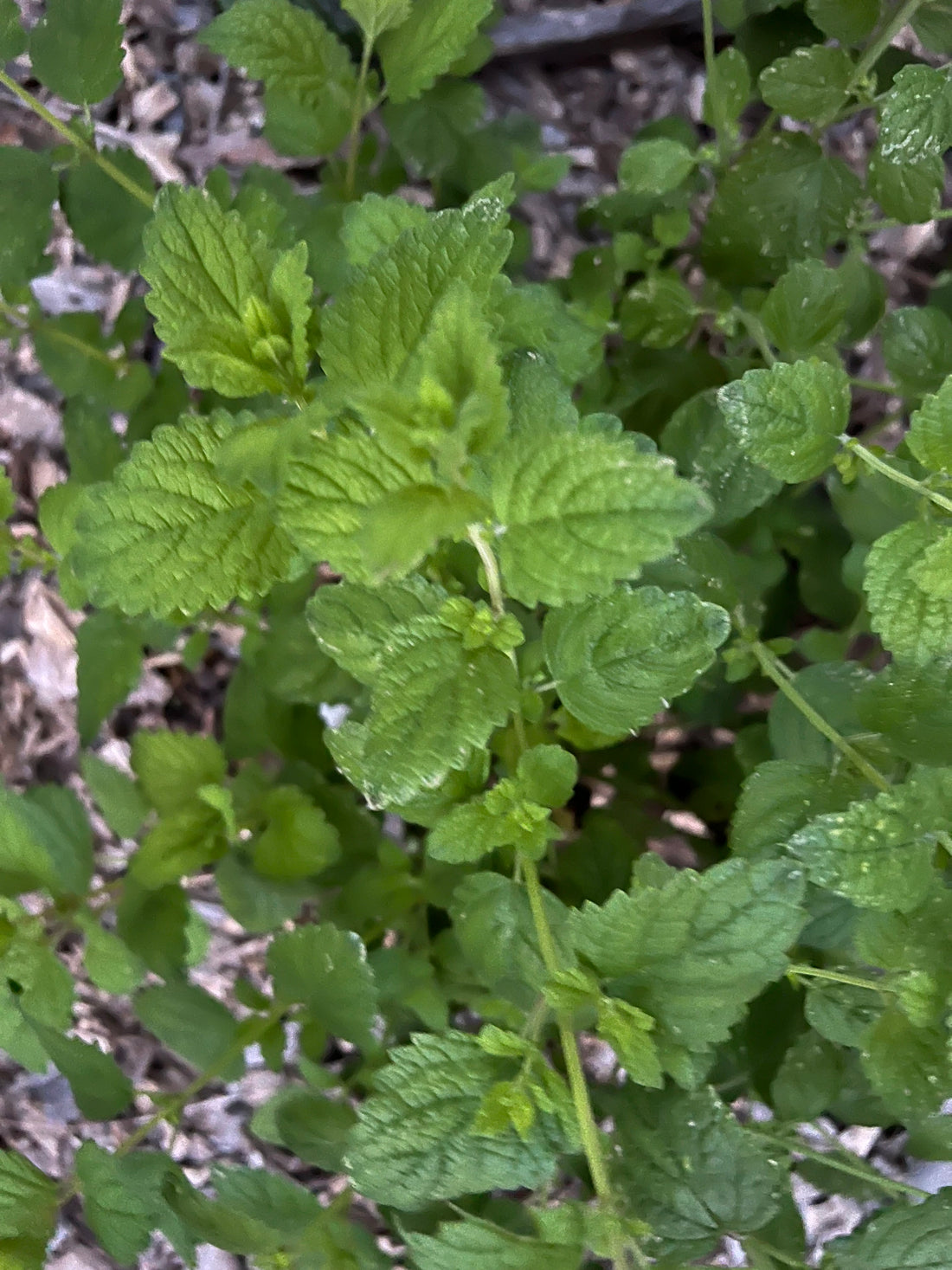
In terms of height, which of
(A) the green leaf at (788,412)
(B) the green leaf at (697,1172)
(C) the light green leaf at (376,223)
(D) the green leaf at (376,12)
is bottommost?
(B) the green leaf at (697,1172)

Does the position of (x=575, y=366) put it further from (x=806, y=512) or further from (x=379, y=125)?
(x=379, y=125)

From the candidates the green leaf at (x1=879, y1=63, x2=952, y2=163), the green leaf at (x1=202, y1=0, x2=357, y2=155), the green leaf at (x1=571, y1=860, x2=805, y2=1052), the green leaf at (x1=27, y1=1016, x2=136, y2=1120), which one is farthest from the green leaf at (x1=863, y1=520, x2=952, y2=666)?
the green leaf at (x1=27, y1=1016, x2=136, y2=1120)

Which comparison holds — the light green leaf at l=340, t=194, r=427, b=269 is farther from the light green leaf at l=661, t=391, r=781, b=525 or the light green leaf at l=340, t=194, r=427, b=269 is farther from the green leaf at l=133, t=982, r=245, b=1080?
the green leaf at l=133, t=982, r=245, b=1080

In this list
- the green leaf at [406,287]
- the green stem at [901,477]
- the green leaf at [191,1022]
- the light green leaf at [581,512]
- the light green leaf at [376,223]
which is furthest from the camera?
the green leaf at [191,1022]

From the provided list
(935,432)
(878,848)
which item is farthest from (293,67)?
(878,848)

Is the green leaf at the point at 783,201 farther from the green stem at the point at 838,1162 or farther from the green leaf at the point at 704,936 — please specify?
the green stem at the point at 838,1162

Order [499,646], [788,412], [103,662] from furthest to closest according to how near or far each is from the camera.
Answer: [103,662], [788,412], [499,646]

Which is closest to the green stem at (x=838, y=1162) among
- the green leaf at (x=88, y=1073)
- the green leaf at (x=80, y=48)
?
the green leaf at (x=88, y=1073)

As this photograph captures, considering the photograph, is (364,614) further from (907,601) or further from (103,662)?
(103,662)
